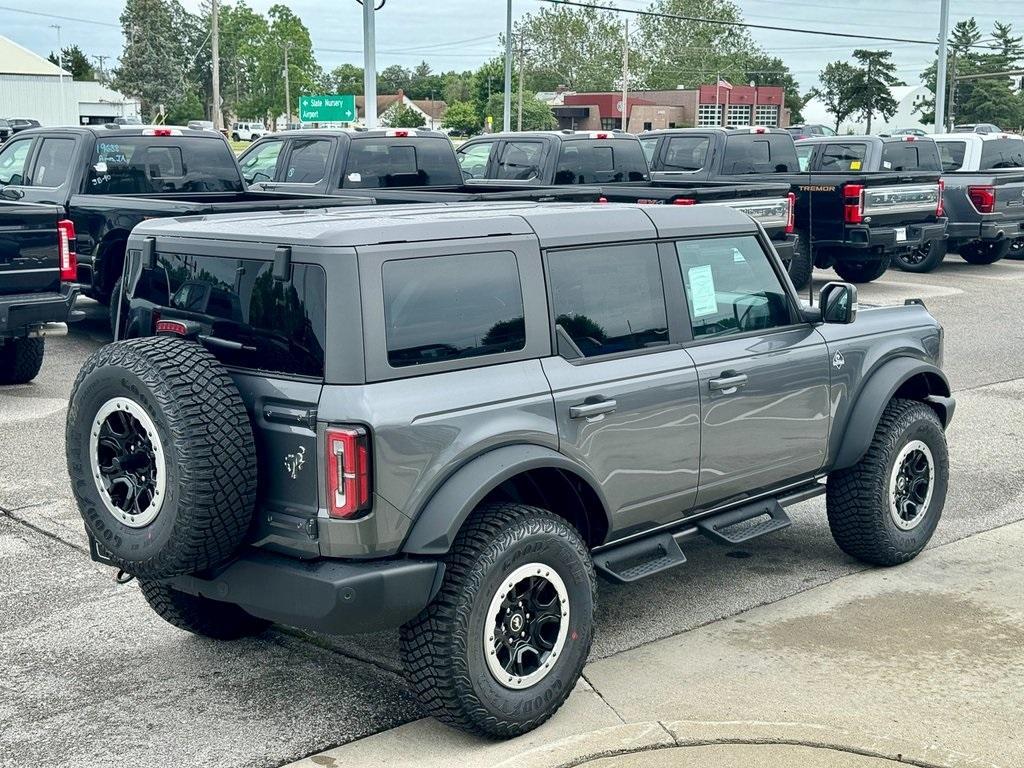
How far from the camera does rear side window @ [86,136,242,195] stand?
39.8ft

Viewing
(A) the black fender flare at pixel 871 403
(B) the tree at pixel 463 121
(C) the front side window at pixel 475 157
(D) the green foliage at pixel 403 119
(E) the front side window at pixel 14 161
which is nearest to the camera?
(A) the black fender flare at pixel 871 403

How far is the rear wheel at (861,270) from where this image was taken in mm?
17688

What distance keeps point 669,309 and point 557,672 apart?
157 cm

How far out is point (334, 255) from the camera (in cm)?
411

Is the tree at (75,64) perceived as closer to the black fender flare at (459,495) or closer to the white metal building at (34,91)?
the white metal building at (34,91)

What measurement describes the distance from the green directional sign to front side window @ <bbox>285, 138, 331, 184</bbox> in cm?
2347

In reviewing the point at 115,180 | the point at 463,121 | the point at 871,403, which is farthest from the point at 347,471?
the point at 463,121

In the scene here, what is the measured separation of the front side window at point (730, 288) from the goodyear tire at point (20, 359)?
6.65m

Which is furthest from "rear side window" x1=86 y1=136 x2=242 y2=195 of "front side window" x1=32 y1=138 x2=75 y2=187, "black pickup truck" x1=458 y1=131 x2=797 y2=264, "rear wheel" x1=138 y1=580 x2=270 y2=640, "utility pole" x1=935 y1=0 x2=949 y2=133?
"utility pole" x1=935 y1=0 x2=949 y2=133

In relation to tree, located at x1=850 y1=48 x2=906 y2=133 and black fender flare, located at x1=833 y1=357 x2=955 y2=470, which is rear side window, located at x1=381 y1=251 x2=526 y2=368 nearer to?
black fender flare, located at x1=833 y1=357 x2=955 y2=470

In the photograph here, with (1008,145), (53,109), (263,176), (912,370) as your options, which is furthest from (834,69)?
(912,370)

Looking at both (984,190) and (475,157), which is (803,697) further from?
(984,190)

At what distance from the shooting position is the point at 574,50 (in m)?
133

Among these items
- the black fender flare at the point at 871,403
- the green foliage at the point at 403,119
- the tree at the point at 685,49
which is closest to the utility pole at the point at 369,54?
the black fender flare at the point at 871,403
